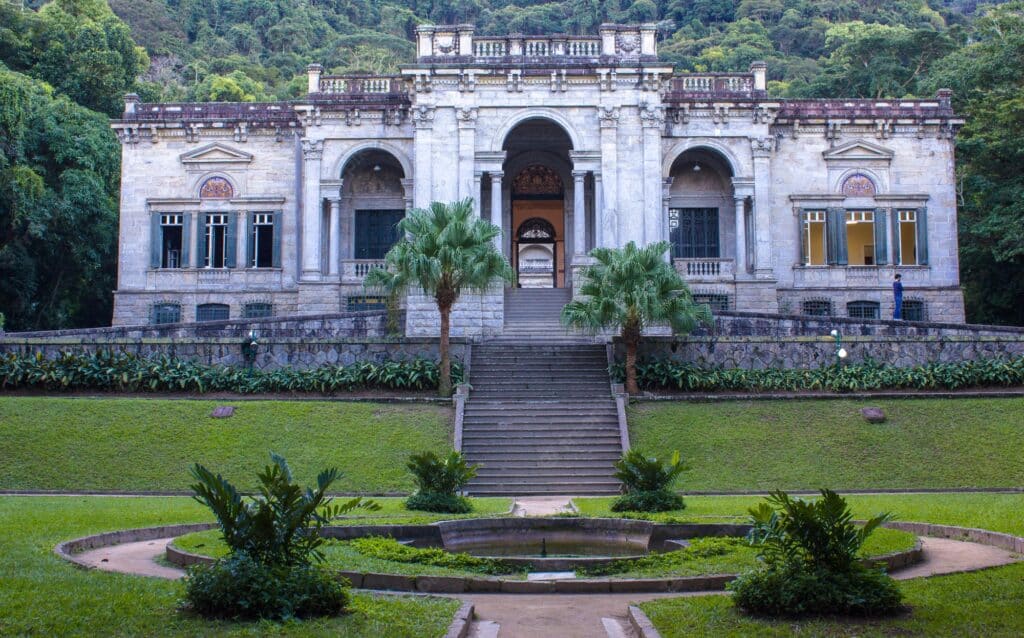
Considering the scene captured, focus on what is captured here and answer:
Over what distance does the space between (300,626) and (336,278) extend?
31.0 metres

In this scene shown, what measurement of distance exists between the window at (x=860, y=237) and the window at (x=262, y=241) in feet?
73.2

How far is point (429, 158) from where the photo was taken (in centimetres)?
3503

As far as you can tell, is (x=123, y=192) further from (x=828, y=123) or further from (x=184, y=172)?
(x=828, y=123)

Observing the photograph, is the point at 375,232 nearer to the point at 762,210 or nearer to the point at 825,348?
the point at 762,210

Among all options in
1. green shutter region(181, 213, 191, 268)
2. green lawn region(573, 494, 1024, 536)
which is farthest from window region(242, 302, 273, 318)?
green lawn region(573, 494, 1024, 536)

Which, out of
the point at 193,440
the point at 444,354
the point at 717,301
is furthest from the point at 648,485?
the point at 717,301

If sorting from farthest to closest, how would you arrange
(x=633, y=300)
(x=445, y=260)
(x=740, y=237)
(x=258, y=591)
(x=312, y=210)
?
(x=312, y=210) → (x=740, y=237) → (x=633, y=300) → (x=445, y=260) → (x=258, y=591)

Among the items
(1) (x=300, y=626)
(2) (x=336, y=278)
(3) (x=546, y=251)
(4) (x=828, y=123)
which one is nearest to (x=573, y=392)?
(2) (x=336, y=278)

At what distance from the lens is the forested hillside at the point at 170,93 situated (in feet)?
127

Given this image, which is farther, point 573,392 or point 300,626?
point 573,392

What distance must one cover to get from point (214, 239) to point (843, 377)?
960 inches

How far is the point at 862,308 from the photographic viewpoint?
3953 centimetres

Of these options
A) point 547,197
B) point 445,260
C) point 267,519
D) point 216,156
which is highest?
point 216,156

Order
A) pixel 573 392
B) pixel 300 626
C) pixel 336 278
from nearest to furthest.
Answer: pixel 300 626
pixel 573 392
pixel 336 278
